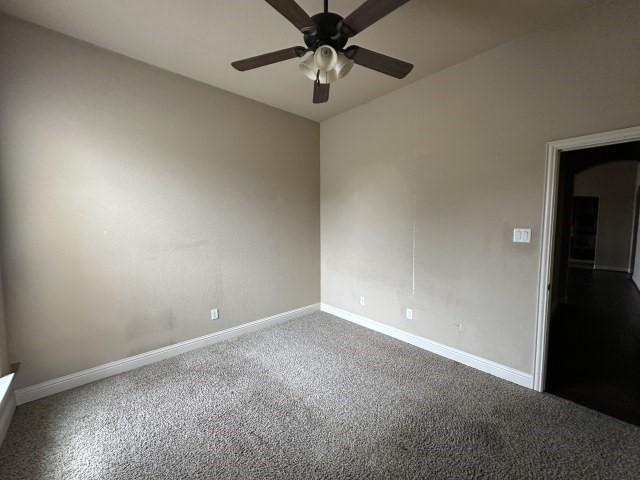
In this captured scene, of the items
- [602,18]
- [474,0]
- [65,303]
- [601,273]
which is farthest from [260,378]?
[601,273]

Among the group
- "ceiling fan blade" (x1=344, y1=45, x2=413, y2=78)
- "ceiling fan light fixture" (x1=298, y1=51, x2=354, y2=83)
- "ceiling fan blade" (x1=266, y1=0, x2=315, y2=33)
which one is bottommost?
"ceiling fan light fixture" (x1=298, y1=51, x2=354, y2=83)

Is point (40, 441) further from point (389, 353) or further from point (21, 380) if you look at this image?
point (389, 353)

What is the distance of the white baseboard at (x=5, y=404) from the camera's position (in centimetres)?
177

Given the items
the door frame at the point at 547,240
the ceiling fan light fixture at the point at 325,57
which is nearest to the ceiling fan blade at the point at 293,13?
the ceiling fan light fixture at the point at 325,57

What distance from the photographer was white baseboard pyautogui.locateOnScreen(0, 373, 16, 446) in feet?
5.79

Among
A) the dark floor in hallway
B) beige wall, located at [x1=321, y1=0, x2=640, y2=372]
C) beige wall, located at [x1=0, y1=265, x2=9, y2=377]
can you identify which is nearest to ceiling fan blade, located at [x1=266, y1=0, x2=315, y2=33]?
beige wall, located at [x1=321, y1=0, x2=640, y2=372]

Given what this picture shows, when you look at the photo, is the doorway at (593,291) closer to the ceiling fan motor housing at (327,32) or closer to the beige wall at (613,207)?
the beige wall at (613,207)

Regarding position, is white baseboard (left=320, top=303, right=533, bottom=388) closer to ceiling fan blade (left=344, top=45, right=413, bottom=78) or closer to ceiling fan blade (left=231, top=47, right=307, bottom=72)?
ceiling fan blade (left=344, top=45, right=413, bottom=78)

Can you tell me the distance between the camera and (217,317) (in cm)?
321

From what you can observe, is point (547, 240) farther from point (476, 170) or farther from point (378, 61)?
point (378, 61)

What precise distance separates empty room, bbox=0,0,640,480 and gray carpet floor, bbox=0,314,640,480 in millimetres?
17

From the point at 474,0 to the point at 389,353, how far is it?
307 cm

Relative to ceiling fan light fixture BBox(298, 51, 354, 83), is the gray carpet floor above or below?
below

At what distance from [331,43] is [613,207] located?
9648 mm
